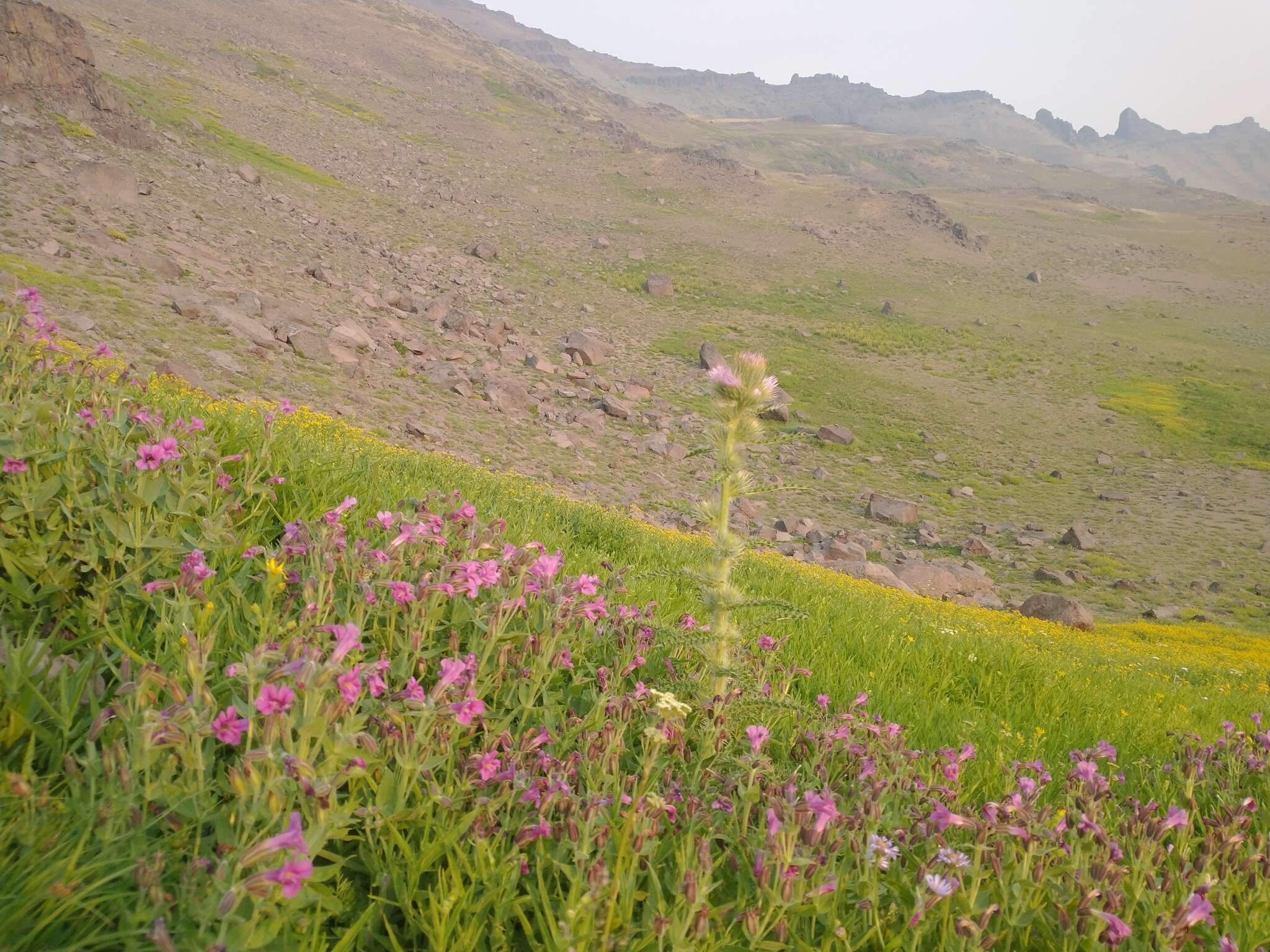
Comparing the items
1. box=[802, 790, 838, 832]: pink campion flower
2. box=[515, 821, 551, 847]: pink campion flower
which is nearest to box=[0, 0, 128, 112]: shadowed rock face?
box=[515, 821, 551, 847]: pink campion flower

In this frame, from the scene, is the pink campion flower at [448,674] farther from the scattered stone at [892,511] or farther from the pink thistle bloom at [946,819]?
the scattered stone at [892,511]

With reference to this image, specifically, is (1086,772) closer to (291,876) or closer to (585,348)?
(291,876)

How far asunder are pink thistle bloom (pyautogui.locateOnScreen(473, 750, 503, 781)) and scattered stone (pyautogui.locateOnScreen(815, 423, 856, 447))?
91.1 feet

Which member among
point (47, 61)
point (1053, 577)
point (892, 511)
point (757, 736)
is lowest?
point (1053, 577)

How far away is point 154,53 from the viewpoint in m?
44.9

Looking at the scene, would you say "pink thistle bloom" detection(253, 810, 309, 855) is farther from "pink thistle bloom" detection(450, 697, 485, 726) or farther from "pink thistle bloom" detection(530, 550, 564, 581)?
"pink thistle bloom" detection(530, 550, 564, 581)

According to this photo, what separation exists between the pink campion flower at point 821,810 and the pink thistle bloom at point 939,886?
0.78 ft

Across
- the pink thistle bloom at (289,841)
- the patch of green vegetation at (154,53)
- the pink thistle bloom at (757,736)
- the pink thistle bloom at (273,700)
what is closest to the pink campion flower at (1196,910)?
the pink thistle bloom at (757,736)

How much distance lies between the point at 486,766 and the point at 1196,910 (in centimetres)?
172

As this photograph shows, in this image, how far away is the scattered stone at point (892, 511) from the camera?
898 inches

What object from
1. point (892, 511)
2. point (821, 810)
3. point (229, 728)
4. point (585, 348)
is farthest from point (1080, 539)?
point (229, 728)

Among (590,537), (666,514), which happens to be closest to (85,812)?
(590,537)

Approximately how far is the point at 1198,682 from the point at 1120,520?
17515 mm

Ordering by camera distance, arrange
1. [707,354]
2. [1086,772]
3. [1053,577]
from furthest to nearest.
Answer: [707,354]
[1053,577]
[1086,772]
